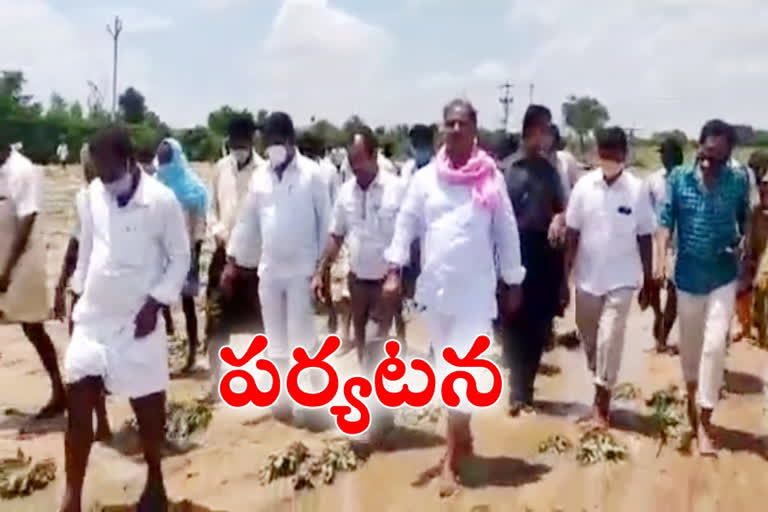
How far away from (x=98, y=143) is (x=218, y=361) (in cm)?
306

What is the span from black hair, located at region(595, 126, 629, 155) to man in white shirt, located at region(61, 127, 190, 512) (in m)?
2.98

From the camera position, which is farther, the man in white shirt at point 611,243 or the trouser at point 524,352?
the trouser at point 524,352

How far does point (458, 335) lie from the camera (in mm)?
6957

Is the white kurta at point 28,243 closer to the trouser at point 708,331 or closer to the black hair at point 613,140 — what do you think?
the black hair at point 613,140

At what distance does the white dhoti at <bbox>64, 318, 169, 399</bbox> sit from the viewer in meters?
6.21

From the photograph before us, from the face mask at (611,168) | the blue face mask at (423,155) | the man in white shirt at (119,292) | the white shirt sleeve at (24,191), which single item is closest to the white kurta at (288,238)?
the white shirt sleeve at (24,191)

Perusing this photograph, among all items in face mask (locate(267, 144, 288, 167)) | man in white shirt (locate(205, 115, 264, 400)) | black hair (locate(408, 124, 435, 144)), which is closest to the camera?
face mask (locate(267, 144, 288, 167))

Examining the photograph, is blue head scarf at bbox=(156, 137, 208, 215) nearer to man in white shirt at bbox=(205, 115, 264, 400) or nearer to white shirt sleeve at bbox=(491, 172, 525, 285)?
man in white shirt at bbox=(205, 115, 264, 400)

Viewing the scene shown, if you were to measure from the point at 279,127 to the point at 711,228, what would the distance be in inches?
107

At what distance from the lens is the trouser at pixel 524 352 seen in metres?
8.61

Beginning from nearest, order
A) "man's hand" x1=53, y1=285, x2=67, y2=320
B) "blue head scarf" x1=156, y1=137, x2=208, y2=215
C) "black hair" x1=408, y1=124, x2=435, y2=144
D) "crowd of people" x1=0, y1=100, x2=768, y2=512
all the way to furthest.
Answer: "crowd of people" x1=0, y1=100, x2=768, y2=512 < "man's hand" x1=53, y1=285, x2=67, y2=320 < "blue head scarf" x1=156, y1=137, x2=208, y2=215 < "black hair" x1=408, y1=124, x2=435, y2=144

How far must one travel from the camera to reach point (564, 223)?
8.33 m

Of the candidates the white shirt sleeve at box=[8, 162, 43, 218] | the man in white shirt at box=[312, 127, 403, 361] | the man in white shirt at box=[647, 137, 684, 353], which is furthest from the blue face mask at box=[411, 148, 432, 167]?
the white shirt sleeve at box=[8, 162, 43, 218]

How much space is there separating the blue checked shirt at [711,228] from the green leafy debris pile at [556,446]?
1.16 m
